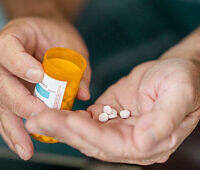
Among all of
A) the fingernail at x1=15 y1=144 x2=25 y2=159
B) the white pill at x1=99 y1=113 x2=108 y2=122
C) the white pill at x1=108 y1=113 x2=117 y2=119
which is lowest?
the fingernail at x1=15 y1=144 x2=25 y2=159

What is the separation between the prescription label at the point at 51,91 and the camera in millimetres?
1254

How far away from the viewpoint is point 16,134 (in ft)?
4.74

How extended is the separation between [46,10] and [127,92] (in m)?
1.35

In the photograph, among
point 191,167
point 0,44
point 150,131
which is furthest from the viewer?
point 191,167

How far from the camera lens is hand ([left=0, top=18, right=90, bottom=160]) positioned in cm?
129

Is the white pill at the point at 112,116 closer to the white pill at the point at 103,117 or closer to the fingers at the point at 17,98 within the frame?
the white pill at the point at 103,117

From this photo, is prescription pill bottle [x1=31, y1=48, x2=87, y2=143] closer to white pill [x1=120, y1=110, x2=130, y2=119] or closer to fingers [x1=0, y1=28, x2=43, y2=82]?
fingers [x1=0, y1=28, x2=43, y2=82]

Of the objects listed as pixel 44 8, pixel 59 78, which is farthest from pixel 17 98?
pixel 44 8

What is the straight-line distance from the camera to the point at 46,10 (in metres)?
2.45

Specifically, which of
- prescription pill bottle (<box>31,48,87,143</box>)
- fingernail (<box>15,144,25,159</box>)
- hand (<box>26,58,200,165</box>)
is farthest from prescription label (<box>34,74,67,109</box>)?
fingernail (<box>15,144,25,159</box>)

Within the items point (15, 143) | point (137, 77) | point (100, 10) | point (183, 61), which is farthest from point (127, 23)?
point (15, 143)

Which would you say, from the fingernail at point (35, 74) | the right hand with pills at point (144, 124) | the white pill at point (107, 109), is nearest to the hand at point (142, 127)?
the right hand with pills at point (144, 124)

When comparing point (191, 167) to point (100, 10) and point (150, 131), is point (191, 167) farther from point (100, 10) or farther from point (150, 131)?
point (100, 10)

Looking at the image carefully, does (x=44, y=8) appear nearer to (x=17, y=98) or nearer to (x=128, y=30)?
(x=128, y=30)
